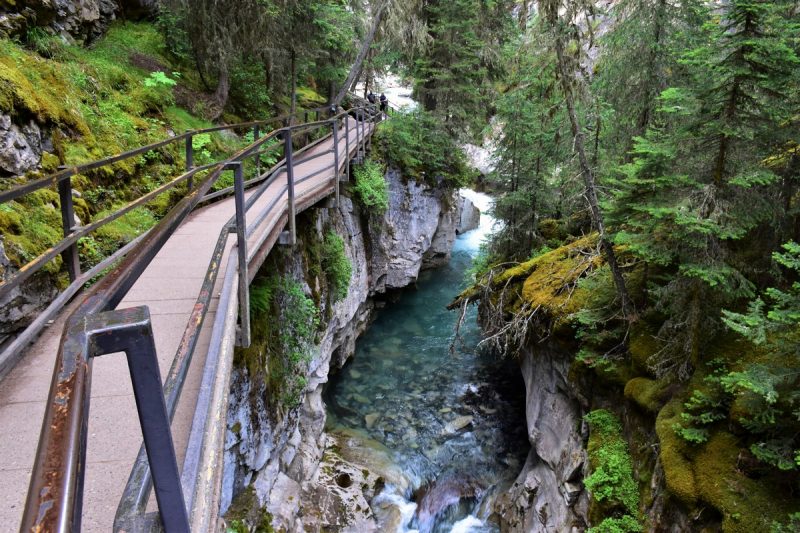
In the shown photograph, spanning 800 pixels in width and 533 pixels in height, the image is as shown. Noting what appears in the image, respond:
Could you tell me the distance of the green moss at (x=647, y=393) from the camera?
6766mm

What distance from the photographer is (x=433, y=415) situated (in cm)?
1236

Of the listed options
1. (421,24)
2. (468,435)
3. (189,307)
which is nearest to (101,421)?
(189,307)

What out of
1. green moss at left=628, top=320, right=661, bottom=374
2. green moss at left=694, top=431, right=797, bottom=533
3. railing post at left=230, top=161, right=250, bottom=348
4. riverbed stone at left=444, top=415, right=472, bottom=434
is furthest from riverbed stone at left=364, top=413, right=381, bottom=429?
railing post at left=230, top=161, right=250, bottom=348

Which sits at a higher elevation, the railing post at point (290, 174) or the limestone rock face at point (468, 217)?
the limestone rock face at point (468, 217)

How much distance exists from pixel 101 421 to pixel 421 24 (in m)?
17.5

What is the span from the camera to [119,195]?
7.28 m

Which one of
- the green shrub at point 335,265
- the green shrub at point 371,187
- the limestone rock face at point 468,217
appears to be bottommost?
the green shrub at point 335,265

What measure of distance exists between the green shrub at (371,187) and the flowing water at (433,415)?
4970 millimetres

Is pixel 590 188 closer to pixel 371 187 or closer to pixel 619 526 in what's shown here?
pixel 619 526

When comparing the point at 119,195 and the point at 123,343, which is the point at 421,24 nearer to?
the point at 119,195

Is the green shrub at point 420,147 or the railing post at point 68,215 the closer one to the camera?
the railing post at point 68,215

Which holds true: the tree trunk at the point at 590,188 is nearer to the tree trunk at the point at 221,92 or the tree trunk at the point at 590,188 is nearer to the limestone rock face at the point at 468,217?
the tree trunk at the point at 221,92

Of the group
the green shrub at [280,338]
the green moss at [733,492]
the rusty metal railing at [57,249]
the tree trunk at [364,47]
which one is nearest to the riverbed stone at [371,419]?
the green shrub at [280,338]

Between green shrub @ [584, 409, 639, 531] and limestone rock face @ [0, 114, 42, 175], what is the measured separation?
9080 millimetres
